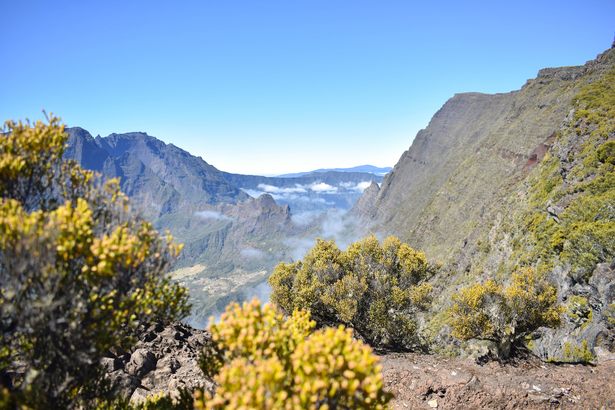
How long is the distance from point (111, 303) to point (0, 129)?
258 inches

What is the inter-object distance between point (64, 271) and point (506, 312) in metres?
26.8

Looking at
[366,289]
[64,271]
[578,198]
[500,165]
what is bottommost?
[366,289]

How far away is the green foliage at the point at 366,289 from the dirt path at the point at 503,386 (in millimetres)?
9145

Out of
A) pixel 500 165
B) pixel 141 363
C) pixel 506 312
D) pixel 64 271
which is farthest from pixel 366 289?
pixel 500 165

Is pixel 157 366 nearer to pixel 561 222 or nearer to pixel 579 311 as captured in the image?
pixel 579 311

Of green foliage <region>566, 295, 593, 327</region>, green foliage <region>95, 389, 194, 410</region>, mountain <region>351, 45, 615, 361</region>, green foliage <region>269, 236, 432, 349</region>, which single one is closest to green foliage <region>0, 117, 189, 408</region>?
green foliage <region>95, 389, 194, 410</region>

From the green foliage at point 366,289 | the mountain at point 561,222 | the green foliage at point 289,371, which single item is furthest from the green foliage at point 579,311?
the green foliage at point 289,371

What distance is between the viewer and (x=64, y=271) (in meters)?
8.65

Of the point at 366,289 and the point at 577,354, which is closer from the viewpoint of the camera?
the point at 577,354

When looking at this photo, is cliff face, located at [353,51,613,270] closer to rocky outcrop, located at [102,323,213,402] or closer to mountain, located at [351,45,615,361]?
mountain, located at [351,45,615,361]

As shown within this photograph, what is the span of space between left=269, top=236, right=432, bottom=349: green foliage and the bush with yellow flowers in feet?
19.4

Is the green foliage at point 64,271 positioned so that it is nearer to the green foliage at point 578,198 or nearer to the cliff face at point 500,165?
the green foliage at point 578,198

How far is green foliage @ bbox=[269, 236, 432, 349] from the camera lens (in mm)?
31297

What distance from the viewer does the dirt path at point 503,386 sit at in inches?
693
